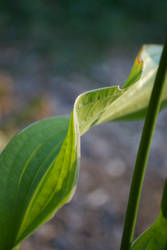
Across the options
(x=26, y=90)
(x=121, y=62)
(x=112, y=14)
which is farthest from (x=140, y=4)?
(x=26, y=90)

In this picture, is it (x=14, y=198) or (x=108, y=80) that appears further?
(x=108, y=80)

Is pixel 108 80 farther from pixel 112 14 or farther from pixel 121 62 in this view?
pixel 112 14

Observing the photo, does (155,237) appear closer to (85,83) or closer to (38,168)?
(38,168)

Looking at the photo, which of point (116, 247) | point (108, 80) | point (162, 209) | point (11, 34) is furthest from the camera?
point (11, 34)

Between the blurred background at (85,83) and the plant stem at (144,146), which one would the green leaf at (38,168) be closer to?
the plant stem at (144,146)

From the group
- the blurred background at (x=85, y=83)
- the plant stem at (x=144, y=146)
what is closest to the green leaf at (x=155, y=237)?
the plant stem at (x=144, y=146)

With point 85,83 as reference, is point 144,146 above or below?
above

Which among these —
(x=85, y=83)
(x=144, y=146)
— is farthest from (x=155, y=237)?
(x=85, y=83)
